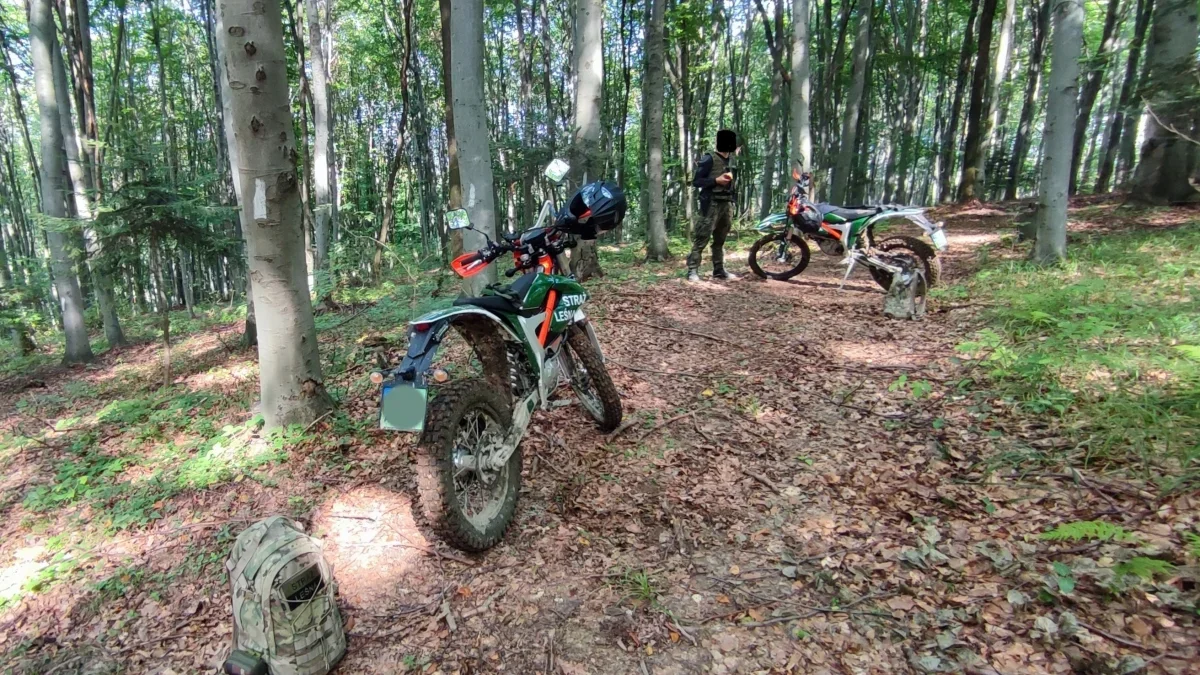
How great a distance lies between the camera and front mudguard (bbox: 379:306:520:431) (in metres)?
2.43

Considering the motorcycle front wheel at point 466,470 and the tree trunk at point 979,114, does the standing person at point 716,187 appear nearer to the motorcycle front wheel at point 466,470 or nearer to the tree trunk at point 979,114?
the motorcycle front wheel at point 466,470

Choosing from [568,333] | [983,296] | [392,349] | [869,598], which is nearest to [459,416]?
[568,333]

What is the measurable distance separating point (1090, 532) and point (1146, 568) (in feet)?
0.76

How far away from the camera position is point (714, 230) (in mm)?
8125

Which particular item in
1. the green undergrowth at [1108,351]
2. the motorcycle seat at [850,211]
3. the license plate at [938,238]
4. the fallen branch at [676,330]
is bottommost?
the fallen branch at [676,330]

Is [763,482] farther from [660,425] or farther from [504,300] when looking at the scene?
[504,300]

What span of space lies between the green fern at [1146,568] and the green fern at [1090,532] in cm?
15

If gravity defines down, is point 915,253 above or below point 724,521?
above

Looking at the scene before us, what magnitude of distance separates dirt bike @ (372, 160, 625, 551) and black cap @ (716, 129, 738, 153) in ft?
16.6

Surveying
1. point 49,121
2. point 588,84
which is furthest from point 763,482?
point 49,121

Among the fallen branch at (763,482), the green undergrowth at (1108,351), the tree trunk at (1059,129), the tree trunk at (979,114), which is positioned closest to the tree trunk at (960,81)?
the tree trunk at (979,114)

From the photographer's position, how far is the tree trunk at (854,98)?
13.1m

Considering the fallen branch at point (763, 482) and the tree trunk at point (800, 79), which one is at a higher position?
the tree trunk at point (800, 79)

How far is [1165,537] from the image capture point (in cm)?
232
